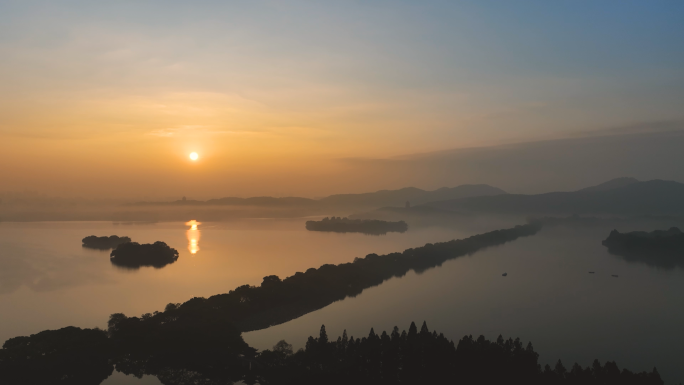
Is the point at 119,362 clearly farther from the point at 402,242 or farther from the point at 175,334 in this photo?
the point at 402,242

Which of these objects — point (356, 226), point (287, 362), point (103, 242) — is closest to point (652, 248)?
point (356, 226)

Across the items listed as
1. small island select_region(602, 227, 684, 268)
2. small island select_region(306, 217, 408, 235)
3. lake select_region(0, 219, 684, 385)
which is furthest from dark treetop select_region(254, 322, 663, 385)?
small island select_region(306, 217, 408, 235)

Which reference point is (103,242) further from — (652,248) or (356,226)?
(652,248)

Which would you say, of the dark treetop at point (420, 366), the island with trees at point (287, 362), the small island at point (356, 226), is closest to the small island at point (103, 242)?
the small island at point (356, 226)

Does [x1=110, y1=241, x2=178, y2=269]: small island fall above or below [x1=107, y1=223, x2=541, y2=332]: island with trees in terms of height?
above

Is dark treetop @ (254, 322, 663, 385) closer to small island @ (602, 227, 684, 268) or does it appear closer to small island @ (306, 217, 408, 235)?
small island @ (602, 227, 684, 268)

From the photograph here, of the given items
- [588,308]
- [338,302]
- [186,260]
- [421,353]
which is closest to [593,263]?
[588,308]

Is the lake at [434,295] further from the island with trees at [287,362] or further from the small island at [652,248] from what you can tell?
the small island at [652,248]
